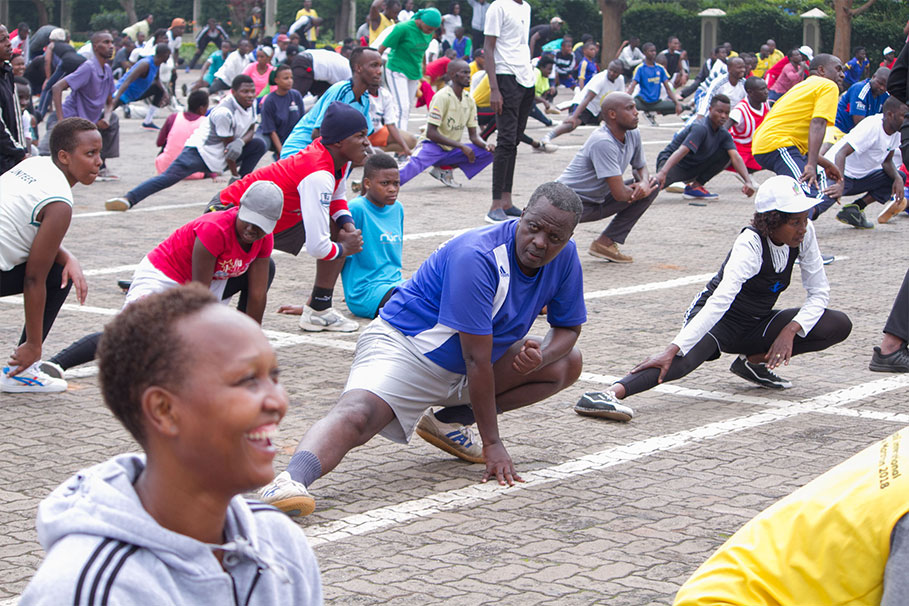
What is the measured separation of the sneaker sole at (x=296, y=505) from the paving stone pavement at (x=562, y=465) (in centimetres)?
11

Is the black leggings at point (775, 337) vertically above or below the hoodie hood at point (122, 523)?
below

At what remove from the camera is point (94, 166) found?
20.7 ft

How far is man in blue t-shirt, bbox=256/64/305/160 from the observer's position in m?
14.1

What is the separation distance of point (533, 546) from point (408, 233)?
734 centimetres

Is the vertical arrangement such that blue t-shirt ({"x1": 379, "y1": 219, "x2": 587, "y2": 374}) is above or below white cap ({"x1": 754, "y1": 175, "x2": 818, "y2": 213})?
below

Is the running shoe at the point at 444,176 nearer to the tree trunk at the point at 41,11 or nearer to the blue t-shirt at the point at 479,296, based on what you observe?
the blue t-shirt at the point at 479,296

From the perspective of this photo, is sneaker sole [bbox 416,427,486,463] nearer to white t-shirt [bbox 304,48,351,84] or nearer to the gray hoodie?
the gray hoodie

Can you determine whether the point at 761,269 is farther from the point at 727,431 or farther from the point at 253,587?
the point at 253,587

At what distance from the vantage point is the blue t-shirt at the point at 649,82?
2425 centimetres

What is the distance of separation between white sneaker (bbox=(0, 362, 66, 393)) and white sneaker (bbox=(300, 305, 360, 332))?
1.96 m

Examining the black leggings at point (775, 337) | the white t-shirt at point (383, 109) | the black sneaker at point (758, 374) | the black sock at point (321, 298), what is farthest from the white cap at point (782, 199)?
the white t-shirt at point (383, 109)

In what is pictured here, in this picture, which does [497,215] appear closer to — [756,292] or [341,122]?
[341,122]

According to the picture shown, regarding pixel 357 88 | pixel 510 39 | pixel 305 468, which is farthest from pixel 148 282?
pixel 510 39

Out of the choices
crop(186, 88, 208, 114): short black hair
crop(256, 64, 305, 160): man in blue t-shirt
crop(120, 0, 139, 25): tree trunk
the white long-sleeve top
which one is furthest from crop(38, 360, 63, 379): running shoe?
crop(120, 0, 139, 25): tree trunk
